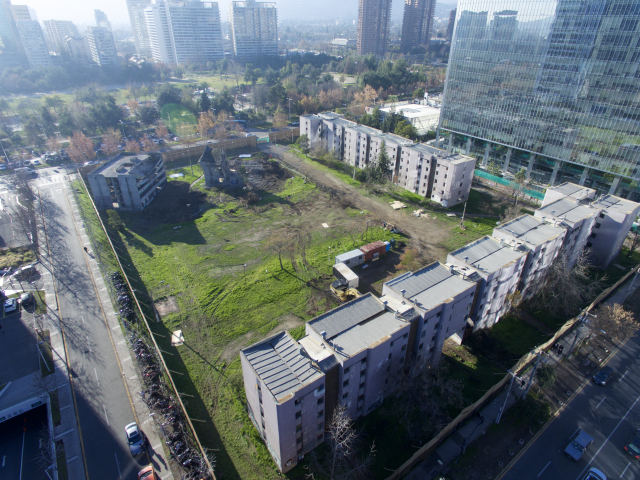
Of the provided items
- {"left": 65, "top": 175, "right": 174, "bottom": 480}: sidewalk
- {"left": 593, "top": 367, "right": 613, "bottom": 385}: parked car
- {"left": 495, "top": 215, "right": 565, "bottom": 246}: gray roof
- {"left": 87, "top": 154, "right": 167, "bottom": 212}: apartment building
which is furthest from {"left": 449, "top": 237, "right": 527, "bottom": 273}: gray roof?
{"left": 87, "top": 154, "right": 167, "bottom": 212}: apartment building

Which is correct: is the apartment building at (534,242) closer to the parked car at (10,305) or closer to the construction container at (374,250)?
the construction container at (374,250)

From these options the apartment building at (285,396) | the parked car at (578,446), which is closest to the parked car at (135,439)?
the apartment building at (285,396)

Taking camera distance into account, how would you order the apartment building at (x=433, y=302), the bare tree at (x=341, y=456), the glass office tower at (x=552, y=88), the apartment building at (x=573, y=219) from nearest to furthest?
the bare tree at (x=341, y=456)
the apartment building at (x=433, y=302)
the apartment building at (x=573, y=219)
the glass office tower at (x=552, y=88)

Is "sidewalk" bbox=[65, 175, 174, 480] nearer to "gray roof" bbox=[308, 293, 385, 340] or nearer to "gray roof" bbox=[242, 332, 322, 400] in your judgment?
"gray roof" bbox=[242, 332, 322, 400]

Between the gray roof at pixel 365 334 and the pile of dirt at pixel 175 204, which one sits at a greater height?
the gray roof at pixel 365 334

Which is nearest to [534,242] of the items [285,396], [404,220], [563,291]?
[563,291]

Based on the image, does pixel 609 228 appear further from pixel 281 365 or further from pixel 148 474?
pixel 148 474
